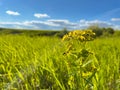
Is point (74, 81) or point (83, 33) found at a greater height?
point (83, 33)

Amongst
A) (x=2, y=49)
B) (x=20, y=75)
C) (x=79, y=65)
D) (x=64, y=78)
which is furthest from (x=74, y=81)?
(x=2, y=49)

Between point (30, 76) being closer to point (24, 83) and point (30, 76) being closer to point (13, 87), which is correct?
point (24, 83)

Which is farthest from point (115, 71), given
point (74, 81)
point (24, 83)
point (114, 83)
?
point (24, 83)

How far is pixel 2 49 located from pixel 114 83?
1.56 metres

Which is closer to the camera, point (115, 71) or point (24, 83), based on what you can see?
point (24, 83)

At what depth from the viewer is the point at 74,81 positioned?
162 cm

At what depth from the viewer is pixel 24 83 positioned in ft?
6.05

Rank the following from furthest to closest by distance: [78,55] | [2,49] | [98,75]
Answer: [2,49] → [98,75] → [78,55]

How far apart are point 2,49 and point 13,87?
130 cm

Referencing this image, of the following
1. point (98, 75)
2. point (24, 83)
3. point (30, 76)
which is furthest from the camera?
point (30, 76)

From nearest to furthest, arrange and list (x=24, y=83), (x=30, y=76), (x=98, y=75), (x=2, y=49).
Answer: (x=98, y=75) < (x=24, y=83) < (x=30, y=76) < (x=2, y=49)

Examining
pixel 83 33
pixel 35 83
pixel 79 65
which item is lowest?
pixel 35 83

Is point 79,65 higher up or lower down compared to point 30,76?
higher up

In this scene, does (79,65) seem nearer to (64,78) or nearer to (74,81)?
(74,81)
